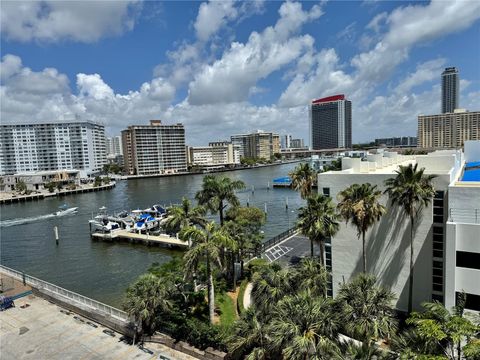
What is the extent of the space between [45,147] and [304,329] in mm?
212805

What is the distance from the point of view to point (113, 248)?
51.9 meters

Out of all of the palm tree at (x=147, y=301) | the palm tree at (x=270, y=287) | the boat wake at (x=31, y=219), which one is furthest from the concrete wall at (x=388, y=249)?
the boat wake at (x=31, y=219)

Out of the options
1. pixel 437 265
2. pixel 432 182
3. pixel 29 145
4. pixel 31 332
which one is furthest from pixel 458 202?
pixel 29 145

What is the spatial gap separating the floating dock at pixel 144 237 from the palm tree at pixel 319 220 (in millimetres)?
29011

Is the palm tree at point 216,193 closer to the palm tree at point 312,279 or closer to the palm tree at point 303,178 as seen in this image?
the palm tree at point 303,178

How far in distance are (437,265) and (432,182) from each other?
5719 millimetres

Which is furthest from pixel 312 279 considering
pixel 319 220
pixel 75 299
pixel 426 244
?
pixel 75 299

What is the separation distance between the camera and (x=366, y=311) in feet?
48.9

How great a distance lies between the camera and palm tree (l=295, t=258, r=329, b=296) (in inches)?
722

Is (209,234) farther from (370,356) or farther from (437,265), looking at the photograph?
(437,265)

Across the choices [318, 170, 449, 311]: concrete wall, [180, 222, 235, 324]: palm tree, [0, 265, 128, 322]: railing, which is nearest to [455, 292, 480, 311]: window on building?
[318, 170, 449, 311]: concrete wall

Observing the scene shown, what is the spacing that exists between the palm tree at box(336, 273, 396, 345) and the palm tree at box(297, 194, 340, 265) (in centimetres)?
644

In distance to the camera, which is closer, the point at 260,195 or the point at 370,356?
the point at 370,356

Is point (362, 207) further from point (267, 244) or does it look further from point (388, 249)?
point (267, 244)
